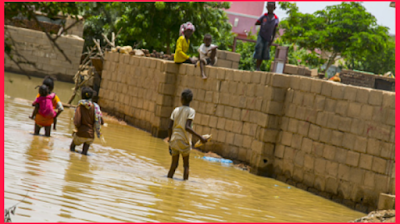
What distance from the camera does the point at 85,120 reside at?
974cm

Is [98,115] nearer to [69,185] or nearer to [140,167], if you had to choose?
[140,167]

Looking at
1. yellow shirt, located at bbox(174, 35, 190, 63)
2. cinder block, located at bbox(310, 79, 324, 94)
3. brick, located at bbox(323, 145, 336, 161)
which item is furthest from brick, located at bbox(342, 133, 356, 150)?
yellow shirt, located at bbox(174, 35, 190, 63)

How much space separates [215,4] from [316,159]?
23.0 m

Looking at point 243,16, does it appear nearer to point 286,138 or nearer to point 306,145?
point 286,138

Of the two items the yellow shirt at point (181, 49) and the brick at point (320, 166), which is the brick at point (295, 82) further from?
the yellow shirt at point (181, 49)

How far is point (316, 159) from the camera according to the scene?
32.7 ft

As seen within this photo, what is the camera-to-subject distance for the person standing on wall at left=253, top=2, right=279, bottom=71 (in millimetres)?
13242

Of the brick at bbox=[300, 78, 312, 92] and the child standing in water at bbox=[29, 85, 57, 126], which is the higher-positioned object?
the brick at bbox=[300, 78, 312, 92]

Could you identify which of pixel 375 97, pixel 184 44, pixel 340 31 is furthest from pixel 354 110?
pixel 340 31

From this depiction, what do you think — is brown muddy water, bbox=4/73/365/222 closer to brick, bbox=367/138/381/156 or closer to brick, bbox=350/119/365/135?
brick, bbox=367/138/381/156

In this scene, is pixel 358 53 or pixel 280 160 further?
pixel 358 53

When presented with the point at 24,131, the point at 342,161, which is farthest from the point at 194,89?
the point at 342,161

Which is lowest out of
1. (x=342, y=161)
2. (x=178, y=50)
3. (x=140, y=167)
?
(x=140, y=167)

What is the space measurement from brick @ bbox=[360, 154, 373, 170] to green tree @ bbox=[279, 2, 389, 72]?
27.7m
